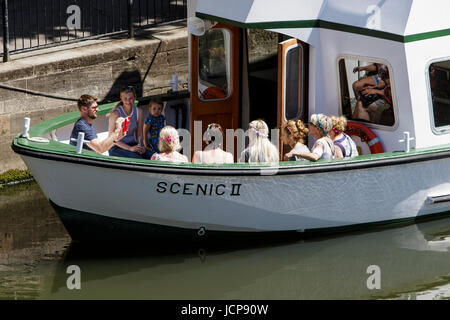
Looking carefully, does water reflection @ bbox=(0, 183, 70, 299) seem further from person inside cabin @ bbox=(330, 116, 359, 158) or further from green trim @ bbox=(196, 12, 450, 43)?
person inside cabin @ bbox=(330, 116, 359, 158)

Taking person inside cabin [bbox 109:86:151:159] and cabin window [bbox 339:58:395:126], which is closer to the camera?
cabin window [bbox 339:58:395:126]

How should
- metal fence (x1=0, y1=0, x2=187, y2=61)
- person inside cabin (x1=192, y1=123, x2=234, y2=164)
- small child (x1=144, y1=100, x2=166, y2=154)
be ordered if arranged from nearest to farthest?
person inside cabin (x1=192, y1=123, x2=234, y2=164)
small child (x1=144, y1=100, x2=166, y2=154)
metal fence (x1=0, y1=0, x2=187, y2=61)

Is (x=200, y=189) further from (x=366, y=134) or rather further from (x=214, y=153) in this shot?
(x=366, y=134)

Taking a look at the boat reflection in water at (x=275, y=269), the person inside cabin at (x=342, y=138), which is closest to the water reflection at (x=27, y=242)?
the boat reflection in water at (x=275, y=269)

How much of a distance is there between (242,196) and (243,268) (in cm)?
74

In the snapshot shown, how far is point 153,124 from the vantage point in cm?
1273

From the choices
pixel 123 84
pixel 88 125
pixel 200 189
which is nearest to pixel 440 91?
pixel 200 189

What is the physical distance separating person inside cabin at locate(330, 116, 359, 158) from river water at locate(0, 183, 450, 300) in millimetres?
992

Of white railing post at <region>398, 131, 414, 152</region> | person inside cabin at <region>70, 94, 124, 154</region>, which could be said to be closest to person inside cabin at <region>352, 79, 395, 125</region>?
white railing post at <region>398, 131, 414, 152</region>

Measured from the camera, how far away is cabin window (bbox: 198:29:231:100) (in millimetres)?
12797

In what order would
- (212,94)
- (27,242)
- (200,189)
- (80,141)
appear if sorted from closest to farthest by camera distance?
(80,141)
(200,189)
(27,242)
(212,94)

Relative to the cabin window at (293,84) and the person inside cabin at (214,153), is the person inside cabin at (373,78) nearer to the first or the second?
the cabin window at (293,84)

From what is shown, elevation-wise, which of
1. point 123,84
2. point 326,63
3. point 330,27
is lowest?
point 326,63

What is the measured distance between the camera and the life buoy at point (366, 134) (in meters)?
12.4
